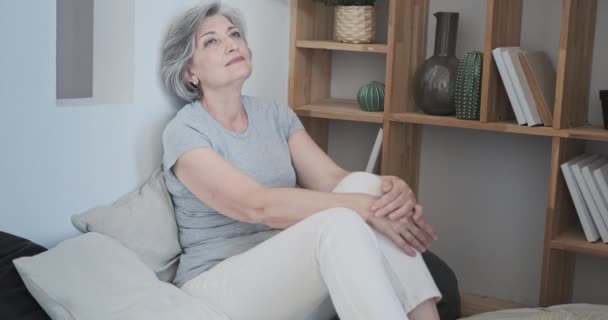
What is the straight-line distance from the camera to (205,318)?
5.75ft

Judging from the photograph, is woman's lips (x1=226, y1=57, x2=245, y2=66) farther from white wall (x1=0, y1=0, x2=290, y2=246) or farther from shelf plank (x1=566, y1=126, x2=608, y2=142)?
shelf plank (x1=566, y1=126, x2=608, y2=142)

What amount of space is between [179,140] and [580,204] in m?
1.31

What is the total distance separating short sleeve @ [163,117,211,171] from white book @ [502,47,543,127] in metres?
1.02

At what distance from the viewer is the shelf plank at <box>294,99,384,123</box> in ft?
9.32

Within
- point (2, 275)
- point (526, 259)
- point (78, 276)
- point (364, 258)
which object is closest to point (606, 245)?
point (526, 259)

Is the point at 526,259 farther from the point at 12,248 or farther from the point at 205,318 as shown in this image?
the point at 12,248

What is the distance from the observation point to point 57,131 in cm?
195

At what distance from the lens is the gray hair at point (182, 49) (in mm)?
2248

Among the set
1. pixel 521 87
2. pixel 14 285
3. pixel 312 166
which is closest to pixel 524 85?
pixel 521 87

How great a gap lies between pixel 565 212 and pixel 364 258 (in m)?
1.23

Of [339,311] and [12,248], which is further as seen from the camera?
[12,248]

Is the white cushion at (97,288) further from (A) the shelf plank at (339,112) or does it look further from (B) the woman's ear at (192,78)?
(A) the shelf plank at (339,112)

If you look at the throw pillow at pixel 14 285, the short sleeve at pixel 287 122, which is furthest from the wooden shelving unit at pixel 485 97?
the throw pillow at pixel 14 285

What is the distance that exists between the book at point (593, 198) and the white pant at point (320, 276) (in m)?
0.81
